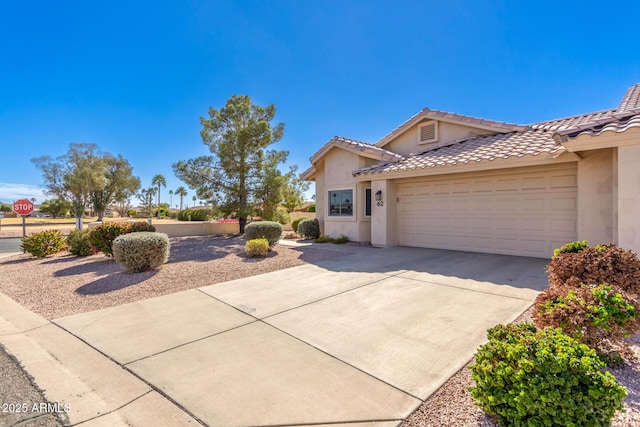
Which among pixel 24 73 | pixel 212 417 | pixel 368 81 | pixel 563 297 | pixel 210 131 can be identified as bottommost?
pixel 212 417

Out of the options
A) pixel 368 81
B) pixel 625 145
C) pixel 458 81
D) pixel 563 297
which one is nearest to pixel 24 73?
pixel 368 81

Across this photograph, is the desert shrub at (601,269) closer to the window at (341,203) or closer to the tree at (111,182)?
the window at (341,203)

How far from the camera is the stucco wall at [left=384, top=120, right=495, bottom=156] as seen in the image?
39.4ft

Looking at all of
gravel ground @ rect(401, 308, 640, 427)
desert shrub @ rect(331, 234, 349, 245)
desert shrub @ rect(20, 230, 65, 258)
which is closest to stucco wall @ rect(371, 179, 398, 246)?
desert shrub @ rect(331, 234, 349, 245)

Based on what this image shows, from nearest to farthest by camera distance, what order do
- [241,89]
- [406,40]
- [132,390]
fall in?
[132,390]
[406,40]
[241,89]

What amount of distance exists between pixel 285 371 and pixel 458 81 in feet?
46.1

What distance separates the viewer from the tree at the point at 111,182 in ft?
142

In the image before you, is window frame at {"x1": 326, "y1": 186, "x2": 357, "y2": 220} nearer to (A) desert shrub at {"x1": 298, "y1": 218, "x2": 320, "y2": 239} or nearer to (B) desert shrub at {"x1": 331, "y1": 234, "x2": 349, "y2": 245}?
(B) desert shrub at {"x1": 331, "y1": 234, "x2": 349, "y2": 245}

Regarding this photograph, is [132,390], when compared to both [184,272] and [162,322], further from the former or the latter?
[184,272]

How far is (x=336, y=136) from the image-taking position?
1345 cm

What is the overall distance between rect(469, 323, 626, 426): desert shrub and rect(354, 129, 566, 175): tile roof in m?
7.65

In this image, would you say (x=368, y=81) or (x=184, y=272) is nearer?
(x=184, y=272)

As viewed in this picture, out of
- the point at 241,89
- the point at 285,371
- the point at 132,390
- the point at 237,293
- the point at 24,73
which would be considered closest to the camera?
the point at 132,390

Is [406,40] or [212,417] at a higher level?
[406,40]
